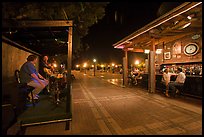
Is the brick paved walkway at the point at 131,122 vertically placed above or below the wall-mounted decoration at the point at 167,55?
below

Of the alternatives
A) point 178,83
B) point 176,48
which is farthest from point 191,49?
point 178,83

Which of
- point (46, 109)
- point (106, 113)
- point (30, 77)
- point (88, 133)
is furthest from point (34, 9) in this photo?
point (106, 113)

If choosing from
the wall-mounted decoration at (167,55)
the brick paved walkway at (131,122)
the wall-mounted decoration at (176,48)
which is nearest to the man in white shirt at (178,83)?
the brick paved walkway at (131,122)

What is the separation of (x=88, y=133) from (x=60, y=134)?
27.6 inches

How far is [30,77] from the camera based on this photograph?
4684mm

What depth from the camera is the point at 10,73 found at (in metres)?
5.29

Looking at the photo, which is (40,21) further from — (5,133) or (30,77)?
(5,133)

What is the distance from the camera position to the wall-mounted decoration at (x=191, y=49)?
10062mm

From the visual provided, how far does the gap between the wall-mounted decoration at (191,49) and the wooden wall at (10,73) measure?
11438 mm

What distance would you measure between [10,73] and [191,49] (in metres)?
11.7

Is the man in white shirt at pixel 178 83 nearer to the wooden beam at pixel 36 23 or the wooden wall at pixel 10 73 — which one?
the wooden beam at pixel 36 23

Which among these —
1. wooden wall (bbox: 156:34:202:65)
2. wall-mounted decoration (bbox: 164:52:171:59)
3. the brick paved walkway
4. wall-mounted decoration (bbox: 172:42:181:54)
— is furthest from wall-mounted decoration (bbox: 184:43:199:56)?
the brick paved walkway

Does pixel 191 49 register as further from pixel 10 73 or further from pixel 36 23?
pixel 10 73

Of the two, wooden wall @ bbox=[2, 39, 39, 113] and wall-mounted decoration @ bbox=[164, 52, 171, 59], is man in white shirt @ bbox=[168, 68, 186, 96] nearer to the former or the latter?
wall-mounted decoration @ bbox=[164, 52, 171, 59]
